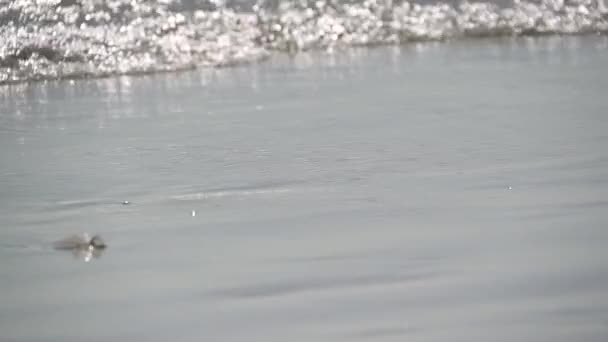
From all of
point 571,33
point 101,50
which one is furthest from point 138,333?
point 571,33

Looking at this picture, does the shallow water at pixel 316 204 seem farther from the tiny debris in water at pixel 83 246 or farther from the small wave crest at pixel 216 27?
the small wave crest at pixel 216 27

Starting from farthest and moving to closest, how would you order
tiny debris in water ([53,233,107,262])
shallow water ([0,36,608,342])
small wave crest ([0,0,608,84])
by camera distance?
small wave crest ([0,0,608,84]) < tiny debris in water ([53,233,107,262]) < shallow water ([0,36,608,342])

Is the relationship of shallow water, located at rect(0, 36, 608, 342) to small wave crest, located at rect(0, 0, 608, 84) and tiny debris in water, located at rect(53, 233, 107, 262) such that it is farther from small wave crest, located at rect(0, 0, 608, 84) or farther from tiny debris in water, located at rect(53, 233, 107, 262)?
small wave crest, located at rect(0, 0, 608, 84)

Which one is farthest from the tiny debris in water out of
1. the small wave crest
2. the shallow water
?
the small wave crest

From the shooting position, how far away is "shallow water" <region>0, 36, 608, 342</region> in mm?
2188

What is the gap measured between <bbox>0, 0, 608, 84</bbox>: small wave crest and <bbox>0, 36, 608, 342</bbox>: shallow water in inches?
16.7

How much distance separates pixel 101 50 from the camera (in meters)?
5.75

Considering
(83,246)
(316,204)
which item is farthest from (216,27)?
(83,246)

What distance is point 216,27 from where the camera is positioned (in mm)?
6027

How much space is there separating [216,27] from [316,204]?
309 cm

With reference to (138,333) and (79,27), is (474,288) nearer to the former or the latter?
(138,333)

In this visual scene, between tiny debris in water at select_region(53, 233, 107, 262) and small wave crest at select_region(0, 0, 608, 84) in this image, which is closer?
tiny debris in water at select_region(53, 233, 107, 262)

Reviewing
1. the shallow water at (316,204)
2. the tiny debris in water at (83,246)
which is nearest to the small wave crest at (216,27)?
the shallow water at (316,204)

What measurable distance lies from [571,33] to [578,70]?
1293 millimetres
